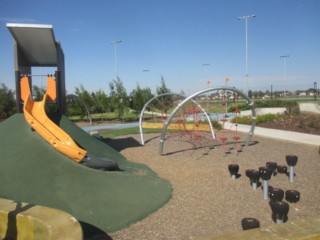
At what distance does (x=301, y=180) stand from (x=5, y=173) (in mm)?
6423

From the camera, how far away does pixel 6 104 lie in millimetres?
23047

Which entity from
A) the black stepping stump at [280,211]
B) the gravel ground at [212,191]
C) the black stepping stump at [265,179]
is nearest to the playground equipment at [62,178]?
the gravel ground at [212,191]

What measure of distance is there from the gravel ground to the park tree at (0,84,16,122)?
1476cm

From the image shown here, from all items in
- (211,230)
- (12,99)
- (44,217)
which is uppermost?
(12,99)

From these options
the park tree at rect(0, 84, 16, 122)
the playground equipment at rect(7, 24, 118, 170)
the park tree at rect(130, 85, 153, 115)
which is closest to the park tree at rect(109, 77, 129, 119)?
the park tree at rect(130, 85, 153, 115)

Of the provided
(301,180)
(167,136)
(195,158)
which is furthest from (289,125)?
(301,180)

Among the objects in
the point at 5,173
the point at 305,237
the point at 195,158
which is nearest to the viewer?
the point at 305,237

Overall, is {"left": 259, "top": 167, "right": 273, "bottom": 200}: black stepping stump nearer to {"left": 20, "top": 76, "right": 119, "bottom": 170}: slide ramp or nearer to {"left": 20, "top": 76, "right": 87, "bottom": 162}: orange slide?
{"left": 20, "top": 76, "right": 119, "bottom": 170}: slide ramp

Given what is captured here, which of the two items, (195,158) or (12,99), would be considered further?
(12,99)

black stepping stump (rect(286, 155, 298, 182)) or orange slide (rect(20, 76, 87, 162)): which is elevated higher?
orange slide (rect(20, 76, 87, 162))

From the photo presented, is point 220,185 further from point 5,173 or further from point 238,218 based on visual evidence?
point 5,173

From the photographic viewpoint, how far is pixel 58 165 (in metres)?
6.35

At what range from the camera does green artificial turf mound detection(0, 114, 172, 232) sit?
17.6 feet

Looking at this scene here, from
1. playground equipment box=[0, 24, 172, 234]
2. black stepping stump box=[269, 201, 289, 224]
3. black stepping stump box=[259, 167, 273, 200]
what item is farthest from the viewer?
black stepping stump box=[259, 167, 273, 200]
